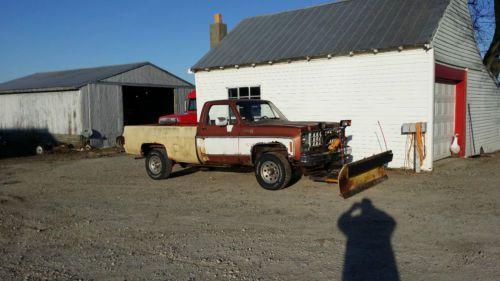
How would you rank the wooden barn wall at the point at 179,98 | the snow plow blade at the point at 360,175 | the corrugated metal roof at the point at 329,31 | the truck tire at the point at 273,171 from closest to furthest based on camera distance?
the snow plow blade at the point at 360,175 → the truck tire at the point at 273,171 → the corrugated metal roof at the point at 329,31 → the wooden barn wall at the point at 179,98

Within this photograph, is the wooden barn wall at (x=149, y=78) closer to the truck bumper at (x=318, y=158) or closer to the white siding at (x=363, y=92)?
the white siding at (x=363, y=92)

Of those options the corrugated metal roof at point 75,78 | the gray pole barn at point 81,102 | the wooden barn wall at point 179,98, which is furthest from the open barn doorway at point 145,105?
the corrugated metal roof at point 75,78

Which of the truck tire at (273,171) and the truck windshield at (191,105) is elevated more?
the truck windshield at (191,105)

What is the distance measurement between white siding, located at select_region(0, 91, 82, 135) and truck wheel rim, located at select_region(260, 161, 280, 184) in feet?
46.4

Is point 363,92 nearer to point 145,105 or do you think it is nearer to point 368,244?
point 368,244

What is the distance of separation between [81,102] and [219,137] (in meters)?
12.9

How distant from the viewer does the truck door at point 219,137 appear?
400 inches

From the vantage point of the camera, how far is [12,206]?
29.1 feet

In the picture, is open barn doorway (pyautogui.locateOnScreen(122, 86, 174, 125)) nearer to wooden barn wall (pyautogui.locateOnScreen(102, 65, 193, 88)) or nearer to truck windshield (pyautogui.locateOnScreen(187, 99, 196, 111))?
wooden barn wall (pyautogui.locateOnScreen(102, 65, 193, 88))

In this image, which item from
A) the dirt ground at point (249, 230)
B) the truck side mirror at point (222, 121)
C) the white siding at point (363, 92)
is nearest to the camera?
the dirt ground at point (249, 230)

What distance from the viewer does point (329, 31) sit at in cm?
1430

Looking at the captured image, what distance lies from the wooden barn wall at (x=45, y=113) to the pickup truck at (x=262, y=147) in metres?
11.0

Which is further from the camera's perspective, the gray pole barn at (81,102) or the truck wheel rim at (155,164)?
the gray pole barn at (81,102)

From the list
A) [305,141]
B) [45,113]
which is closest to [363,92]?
[305,141]
